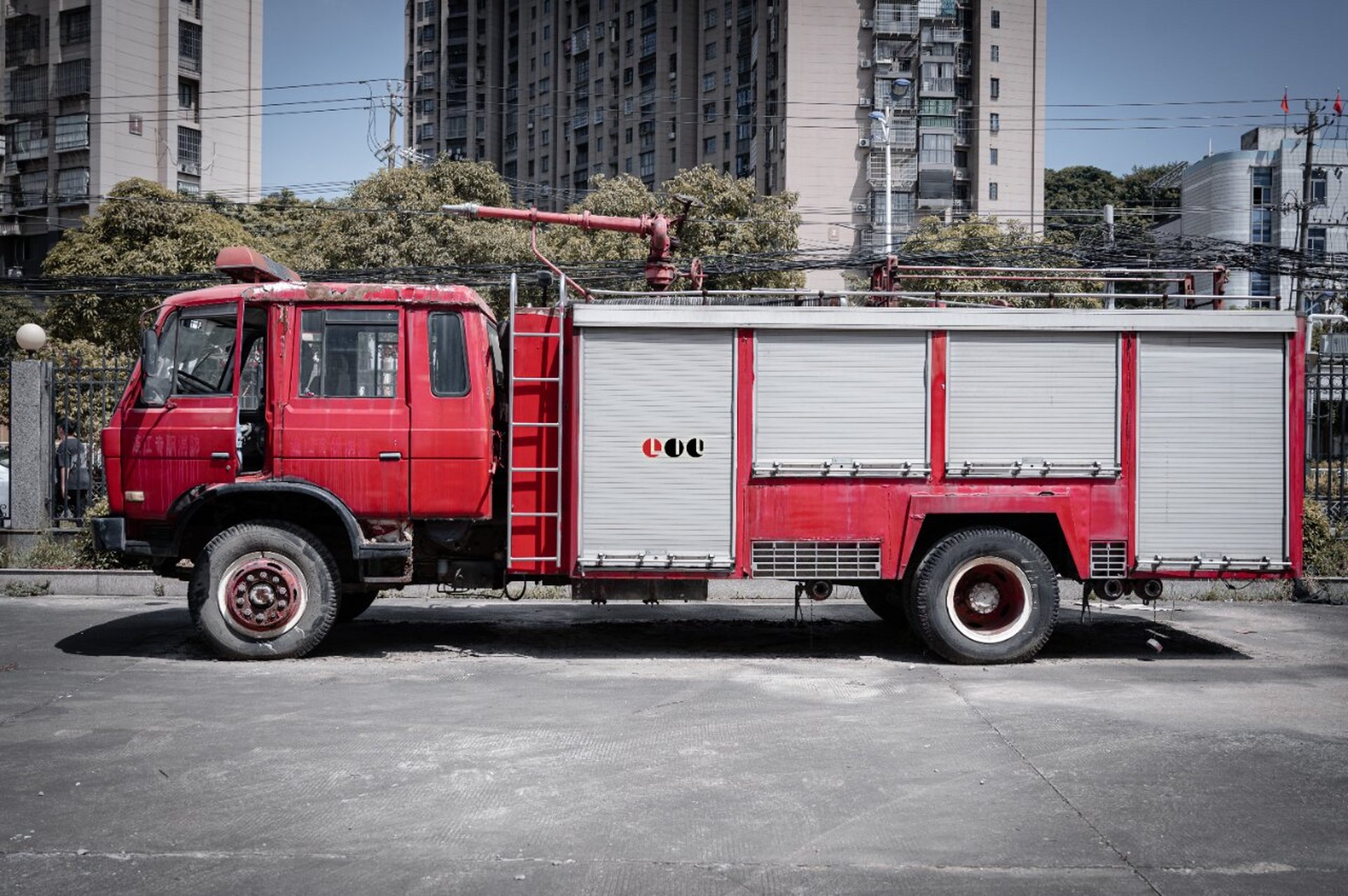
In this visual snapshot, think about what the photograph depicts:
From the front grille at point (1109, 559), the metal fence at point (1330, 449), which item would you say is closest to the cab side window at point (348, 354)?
the front grille at point (1109, 559)

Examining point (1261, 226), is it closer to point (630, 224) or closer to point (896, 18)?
point (896, 18)

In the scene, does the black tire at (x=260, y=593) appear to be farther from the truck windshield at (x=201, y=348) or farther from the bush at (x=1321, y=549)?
the bush at (x=1321, y=549)

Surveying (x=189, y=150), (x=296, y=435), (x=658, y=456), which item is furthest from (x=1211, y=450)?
(x=189, y=150)

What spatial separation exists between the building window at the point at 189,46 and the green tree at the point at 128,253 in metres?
28.5

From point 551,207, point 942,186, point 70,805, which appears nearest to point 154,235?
point 70,805

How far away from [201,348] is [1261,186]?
7849 centimetres

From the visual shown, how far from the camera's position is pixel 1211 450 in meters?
9.31

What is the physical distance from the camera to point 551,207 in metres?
88.5

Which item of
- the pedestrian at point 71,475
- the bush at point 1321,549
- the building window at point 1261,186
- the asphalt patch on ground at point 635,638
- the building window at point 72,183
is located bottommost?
the asphalt patch on ground at point 635,638

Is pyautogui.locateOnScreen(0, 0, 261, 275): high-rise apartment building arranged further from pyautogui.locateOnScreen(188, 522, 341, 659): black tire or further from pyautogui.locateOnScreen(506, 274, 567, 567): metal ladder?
pyautogui.locateOnScreen(506, 274, 567, 567): metal ladder

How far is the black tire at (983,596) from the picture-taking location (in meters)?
9.17

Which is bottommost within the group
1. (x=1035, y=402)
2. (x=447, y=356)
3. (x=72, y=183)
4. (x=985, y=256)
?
(x=1035, y=402)

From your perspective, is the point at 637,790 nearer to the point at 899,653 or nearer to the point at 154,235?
the point at 899,653

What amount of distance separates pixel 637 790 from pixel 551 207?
3363 inches
